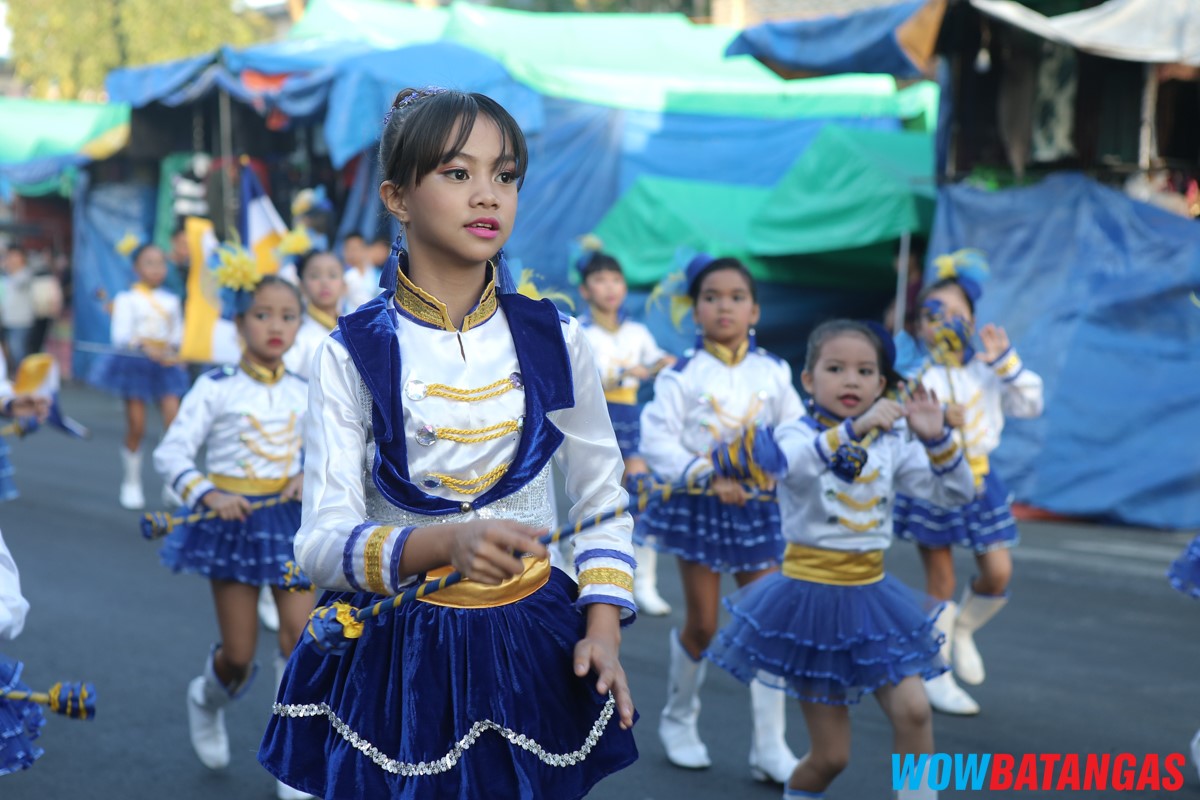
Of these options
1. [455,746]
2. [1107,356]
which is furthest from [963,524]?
[1107,356]

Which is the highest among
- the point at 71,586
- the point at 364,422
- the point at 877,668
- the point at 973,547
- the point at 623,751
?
the point at 364,422

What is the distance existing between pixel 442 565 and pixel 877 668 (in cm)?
229

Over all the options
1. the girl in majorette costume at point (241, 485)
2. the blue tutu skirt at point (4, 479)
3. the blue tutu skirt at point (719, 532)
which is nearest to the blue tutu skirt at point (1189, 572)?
the blue tutu skirt at point (719, 532)

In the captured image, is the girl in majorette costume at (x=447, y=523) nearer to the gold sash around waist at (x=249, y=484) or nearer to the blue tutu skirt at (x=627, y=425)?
the gold sash around waist at (x=249, y=484)

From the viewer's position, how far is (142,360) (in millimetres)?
11969

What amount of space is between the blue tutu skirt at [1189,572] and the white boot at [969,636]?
156 centimetres

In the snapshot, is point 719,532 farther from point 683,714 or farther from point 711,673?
point 711,673

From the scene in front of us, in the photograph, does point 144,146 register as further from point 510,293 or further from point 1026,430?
point 510,293

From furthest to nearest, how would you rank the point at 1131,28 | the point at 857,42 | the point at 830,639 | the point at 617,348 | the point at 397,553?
the point at 857,42 → the point at 1131,28 → the point at 617,348 → the point at 830,639 → the point at 397,553

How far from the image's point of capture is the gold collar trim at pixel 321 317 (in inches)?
317

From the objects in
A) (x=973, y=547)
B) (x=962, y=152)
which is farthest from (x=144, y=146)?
(x=973, y=547)

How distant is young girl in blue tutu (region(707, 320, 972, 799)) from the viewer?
175 inches

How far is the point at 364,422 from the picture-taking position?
2.82 meters

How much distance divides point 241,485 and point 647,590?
2987mm
